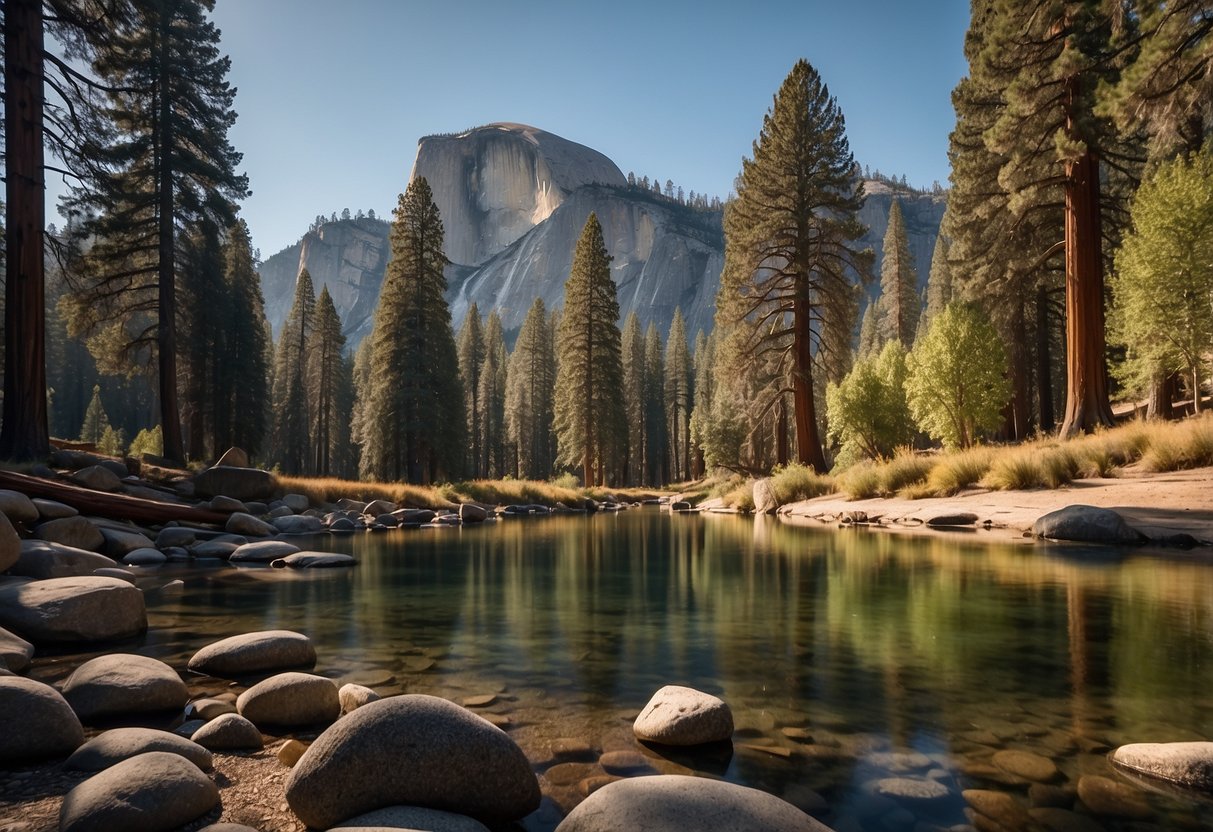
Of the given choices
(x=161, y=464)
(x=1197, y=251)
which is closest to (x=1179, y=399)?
(x=1197, y=251)

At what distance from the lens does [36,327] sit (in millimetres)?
12570

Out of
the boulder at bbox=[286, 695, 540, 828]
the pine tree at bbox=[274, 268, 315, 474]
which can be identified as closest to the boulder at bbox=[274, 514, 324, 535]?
the boulder at bbox=[286, 695, 540, 828]

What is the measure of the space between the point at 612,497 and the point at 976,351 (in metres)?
20.9

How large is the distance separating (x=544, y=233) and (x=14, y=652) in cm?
14989

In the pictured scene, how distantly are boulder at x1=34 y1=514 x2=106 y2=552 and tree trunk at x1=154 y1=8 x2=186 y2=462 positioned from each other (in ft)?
30.4

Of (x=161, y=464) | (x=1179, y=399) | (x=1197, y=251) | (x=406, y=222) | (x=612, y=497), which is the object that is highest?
(x=406, y=222)

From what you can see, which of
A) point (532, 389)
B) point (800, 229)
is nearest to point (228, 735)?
point (800, 229)

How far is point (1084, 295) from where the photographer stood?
1523cm

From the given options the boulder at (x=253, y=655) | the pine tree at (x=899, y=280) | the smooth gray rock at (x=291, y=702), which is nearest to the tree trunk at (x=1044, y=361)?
the boulder at (x=253, y=655)

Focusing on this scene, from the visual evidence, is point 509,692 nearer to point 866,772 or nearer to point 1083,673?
point 866,772

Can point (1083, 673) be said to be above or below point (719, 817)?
below

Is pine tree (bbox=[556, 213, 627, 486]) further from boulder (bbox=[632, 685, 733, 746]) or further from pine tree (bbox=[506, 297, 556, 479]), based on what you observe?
boulder (bbox=[632, 685, 733, 746])

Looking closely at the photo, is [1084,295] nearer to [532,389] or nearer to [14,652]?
[14,652]

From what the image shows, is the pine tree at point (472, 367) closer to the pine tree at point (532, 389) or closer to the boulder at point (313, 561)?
the pine tree at point (532, 389)
